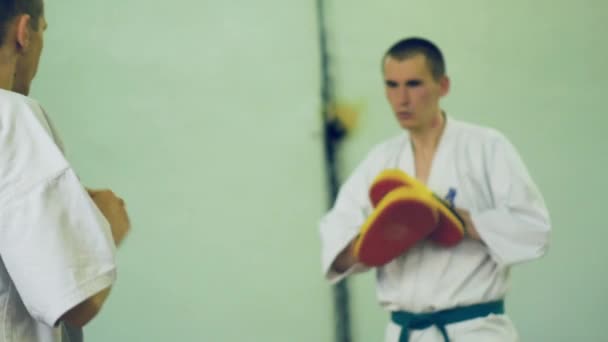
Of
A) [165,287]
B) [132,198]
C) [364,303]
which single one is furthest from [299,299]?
[132,198]

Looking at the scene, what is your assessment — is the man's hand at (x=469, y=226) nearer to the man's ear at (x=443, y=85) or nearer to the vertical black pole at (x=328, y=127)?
the man's ear at (x=443, y=85)

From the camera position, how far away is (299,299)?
2764mm

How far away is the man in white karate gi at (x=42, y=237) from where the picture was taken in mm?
1064

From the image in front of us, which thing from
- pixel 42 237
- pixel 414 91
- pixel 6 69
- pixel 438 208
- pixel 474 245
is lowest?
pixel 474 245

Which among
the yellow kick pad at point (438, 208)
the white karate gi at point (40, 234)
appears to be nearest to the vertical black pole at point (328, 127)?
the yellow kick pad at point (438, 208)

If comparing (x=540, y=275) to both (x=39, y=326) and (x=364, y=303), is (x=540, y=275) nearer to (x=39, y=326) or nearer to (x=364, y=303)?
(x=364, y=303)

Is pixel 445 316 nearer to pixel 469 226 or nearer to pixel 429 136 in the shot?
pixel 469 226

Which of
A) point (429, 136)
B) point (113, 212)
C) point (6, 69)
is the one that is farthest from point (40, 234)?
point (429, 136)

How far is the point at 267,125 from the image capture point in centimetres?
286

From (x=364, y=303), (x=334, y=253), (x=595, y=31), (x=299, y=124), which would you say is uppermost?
(x=595, y=31)

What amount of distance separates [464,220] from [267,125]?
2.97 ft

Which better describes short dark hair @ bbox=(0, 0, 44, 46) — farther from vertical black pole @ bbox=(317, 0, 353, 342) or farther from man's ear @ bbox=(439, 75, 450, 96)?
vertical black pole @ bbox=(317, 0, 353, 342)

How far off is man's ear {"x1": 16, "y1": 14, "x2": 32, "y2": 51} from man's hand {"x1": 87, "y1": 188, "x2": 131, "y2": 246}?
0.81ft

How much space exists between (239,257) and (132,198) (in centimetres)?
40
